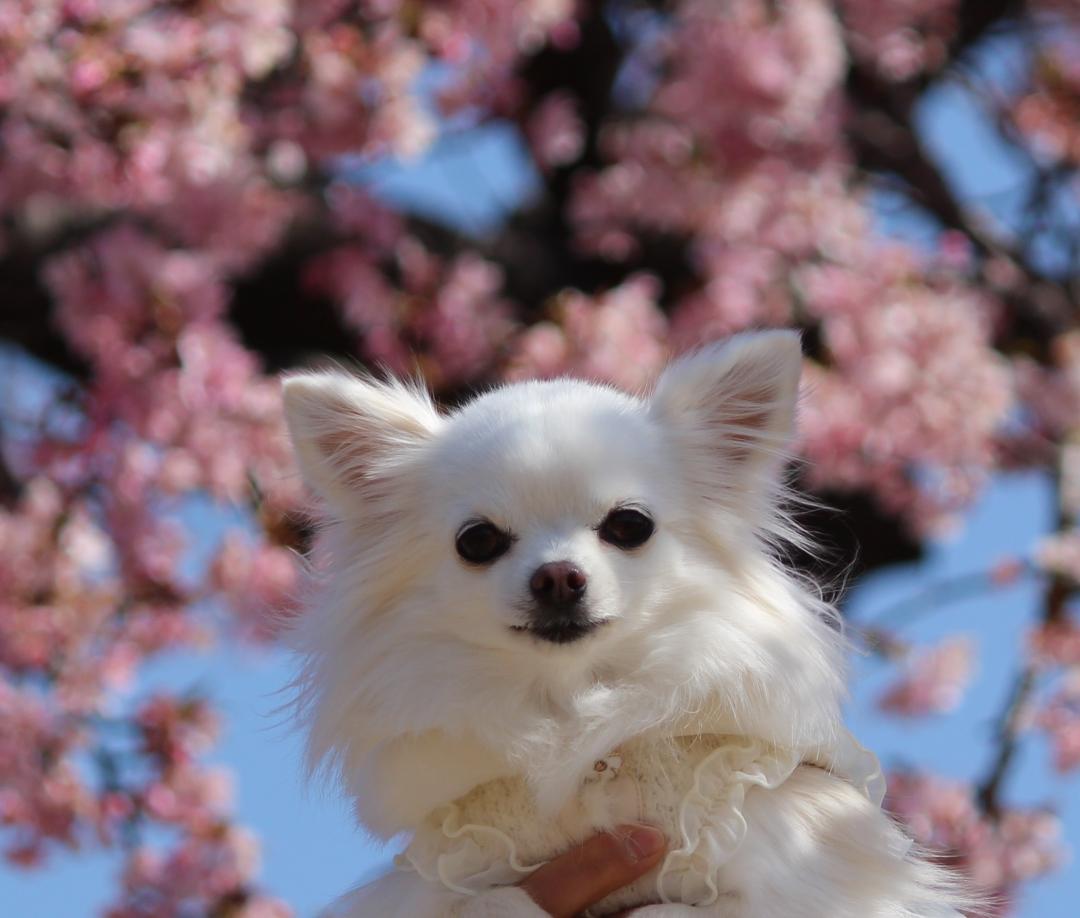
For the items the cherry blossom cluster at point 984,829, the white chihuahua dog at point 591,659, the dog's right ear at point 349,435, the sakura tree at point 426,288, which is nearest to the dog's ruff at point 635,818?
the white chihuahua dog at point 591,659

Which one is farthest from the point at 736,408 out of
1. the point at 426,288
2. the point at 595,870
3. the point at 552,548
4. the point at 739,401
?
the point at 426,288

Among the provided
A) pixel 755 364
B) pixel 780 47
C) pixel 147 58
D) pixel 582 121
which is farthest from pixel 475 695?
pixel 582 121

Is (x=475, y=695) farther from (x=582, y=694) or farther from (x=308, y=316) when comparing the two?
(x=308, y=316)

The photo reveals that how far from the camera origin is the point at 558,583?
233cm

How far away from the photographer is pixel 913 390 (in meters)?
7.36

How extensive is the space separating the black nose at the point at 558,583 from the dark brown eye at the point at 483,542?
0.12m

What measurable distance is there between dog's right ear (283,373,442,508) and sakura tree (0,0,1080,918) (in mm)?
2608

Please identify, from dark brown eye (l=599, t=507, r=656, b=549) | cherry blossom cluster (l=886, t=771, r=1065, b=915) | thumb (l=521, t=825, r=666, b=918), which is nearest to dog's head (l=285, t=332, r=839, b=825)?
dark brown eye (l=599, t=507, r=656, b=549)

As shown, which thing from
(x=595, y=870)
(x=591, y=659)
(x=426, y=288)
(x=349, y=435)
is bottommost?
(x=595, y=870)

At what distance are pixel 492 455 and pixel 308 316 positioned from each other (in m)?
A: 5.27

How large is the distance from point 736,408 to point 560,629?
617 mm

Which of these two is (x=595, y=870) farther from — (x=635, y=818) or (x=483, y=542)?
(x=483, y=542)

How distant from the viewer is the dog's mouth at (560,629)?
238 cm

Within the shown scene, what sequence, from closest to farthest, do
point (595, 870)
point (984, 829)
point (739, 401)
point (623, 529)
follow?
1. point (595, 870)
2. point (623, 529)
3. point (739, 401)
4. point (984, 829)
